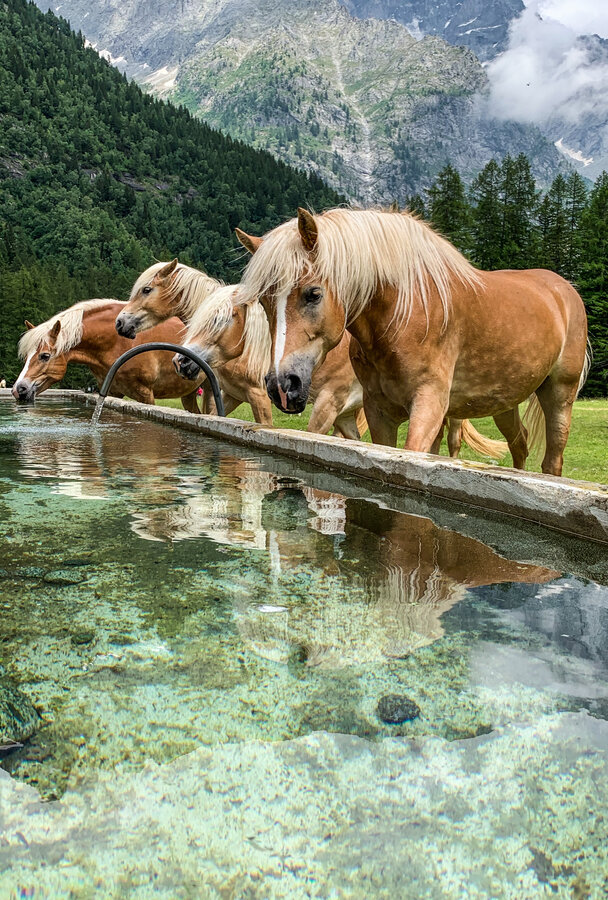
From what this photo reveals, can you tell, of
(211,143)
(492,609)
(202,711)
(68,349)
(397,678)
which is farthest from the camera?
(211,143)

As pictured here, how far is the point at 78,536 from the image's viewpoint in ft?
8.89

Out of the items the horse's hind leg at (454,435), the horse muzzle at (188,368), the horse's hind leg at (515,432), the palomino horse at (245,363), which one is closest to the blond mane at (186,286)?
the palomino horse at (245,363)

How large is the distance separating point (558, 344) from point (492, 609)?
13.4 ft

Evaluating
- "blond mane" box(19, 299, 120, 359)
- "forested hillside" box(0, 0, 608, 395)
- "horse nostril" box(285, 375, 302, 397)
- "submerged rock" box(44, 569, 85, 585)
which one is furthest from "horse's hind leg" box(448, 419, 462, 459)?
"forested hillside" box(0, 0, 608, 395)

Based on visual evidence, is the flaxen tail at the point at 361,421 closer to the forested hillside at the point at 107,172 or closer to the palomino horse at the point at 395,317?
the palomino horse at the point at 395,317

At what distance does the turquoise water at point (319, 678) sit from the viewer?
A: 1.04 metres

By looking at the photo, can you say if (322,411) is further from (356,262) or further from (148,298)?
(148,298)

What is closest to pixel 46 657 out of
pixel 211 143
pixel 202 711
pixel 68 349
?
pixel 202 711

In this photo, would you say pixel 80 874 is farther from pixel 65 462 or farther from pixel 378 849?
pixel 65 462

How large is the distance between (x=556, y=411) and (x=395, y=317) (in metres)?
2.45

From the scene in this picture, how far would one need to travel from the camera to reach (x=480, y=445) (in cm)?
819

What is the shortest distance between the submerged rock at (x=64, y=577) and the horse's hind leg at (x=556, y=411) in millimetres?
4685

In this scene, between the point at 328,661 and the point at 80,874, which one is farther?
the point at 328,661

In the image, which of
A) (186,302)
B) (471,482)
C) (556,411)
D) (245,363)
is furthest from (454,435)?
(471,482)
